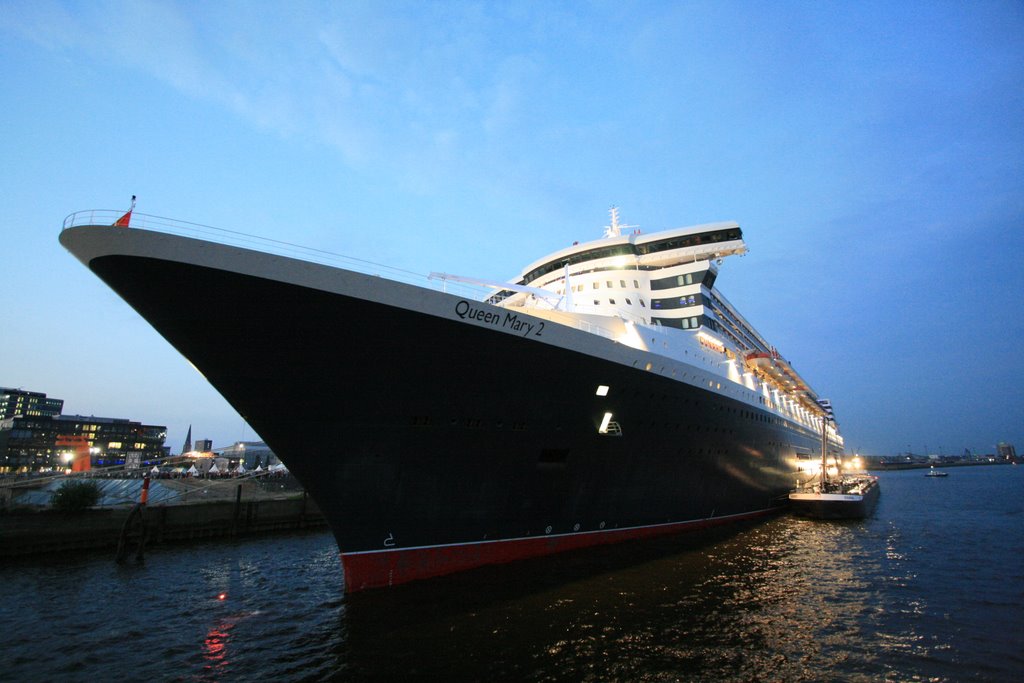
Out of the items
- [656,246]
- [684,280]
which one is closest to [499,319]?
[684,280]

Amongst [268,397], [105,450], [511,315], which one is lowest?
[105,450]

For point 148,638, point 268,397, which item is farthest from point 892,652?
point 148,638

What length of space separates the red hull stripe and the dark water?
0.91 feet

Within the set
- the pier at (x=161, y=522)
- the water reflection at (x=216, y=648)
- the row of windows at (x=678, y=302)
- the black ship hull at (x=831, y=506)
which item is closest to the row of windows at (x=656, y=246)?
the row of windows at (x=678, y=302)

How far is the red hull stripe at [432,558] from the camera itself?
1023 cm

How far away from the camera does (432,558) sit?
35.1ft

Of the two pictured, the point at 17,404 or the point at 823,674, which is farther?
the point at 17,404

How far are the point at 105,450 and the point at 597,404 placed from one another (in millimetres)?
106095

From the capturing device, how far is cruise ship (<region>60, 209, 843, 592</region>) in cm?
847

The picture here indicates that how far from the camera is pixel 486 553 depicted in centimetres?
1131

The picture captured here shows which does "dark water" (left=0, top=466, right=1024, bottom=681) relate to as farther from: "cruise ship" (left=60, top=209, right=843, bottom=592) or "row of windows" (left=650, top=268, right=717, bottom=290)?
"row of windows" (left=650, top=268, right=717, bottom=290)

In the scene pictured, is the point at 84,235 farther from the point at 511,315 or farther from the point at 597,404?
the point at 597,404

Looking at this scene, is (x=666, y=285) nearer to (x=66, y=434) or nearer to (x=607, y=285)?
(x=607, y=285)

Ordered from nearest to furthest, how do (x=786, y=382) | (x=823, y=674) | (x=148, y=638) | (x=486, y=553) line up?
(x=823, y=674), (x=148, y=638), (x=486, y=553), (x=786, y=382)
